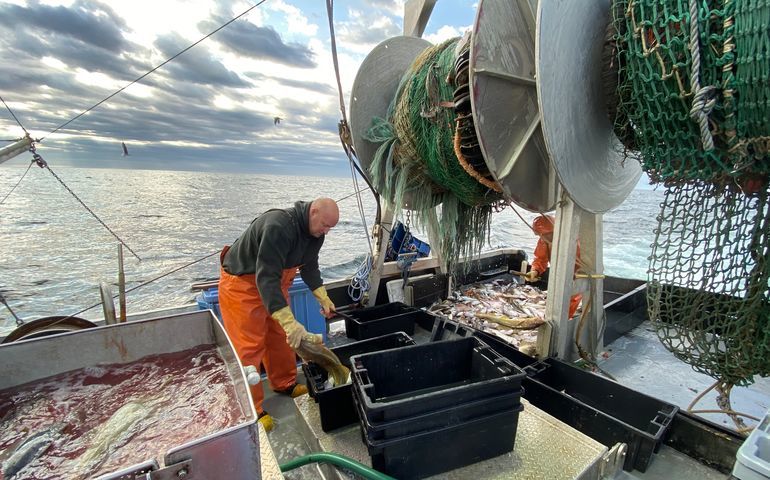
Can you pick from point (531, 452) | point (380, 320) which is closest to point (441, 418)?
point (531, 452)

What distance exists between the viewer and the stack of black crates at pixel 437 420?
61.4 inches

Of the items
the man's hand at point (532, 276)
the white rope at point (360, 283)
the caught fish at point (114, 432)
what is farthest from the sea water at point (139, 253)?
the caught fish at point (114, 432)

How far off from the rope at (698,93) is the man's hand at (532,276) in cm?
562

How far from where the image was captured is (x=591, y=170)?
225 centimetres

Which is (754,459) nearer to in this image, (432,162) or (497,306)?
(432,162)

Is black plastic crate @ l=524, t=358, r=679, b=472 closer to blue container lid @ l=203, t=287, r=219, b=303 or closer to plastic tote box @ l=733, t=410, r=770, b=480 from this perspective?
plastic tote box @ l=733, t=410, r=770, b=480

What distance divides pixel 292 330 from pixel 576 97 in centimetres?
243

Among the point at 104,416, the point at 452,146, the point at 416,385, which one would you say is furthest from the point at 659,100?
the point at 104,416

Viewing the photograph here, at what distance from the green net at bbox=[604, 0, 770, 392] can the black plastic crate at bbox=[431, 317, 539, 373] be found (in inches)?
49.2

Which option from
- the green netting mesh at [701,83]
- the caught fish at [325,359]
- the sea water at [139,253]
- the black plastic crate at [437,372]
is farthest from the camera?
the sea water at [139,253]

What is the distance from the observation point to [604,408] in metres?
2.83

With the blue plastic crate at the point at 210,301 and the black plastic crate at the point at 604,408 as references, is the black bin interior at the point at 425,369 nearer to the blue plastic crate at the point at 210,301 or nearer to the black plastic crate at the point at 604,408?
the black plastic crate at the point at 604,408

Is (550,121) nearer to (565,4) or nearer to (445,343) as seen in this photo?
(565,4)

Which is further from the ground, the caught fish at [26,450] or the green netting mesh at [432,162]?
the green netting mesh at [432,162]
